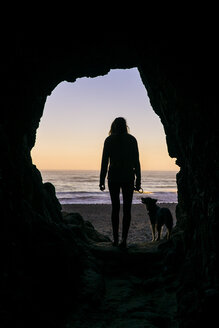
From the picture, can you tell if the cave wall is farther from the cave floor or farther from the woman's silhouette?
the woman's silhouette

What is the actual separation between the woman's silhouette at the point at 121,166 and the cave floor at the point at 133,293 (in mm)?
452

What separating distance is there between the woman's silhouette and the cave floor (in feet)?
1.48

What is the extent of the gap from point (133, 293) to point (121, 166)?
240 cm

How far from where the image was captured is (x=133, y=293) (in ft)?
13.6

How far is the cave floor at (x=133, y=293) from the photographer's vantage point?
10.5 ft

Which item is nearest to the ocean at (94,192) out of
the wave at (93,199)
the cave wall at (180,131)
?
the wave at (93,199)

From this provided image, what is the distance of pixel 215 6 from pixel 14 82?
2979mm

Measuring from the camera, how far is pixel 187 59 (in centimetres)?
309

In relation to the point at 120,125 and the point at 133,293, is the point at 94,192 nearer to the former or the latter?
the point at 120,125

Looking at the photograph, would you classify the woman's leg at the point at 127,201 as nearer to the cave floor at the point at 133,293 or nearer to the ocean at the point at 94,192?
the cave floor at the point at 133,293

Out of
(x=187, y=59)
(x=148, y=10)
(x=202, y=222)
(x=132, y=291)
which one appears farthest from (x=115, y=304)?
(x=148, y=10)

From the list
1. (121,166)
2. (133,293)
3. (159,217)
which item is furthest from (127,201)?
(159,217)

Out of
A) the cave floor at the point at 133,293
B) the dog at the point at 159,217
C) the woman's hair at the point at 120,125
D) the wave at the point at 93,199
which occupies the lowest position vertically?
the wave at the point at 93,199

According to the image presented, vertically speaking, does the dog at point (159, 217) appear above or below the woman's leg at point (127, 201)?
below
